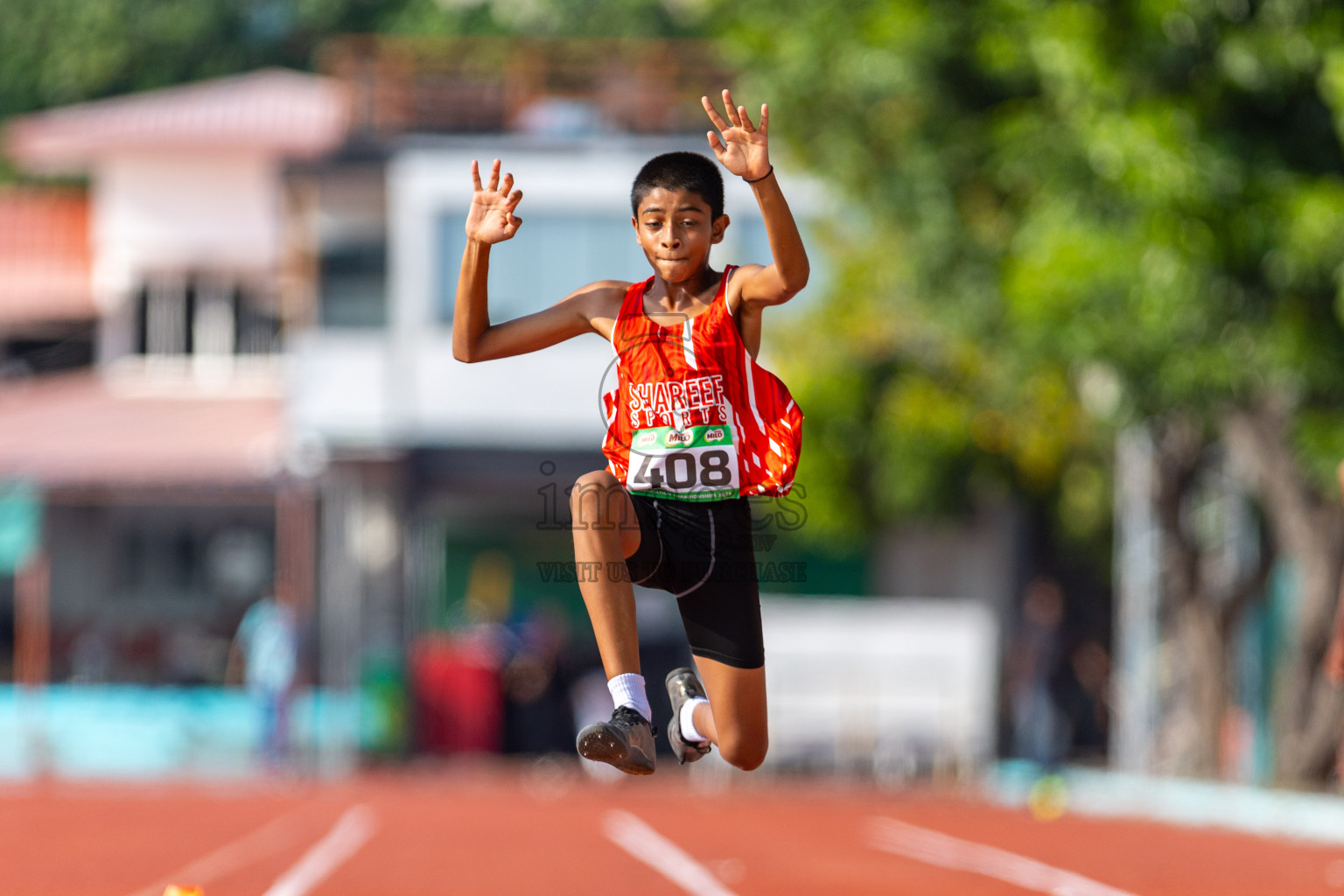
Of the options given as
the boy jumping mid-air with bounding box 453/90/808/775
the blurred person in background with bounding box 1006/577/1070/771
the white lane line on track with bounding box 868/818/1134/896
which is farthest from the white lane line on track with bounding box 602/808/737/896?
the blurred person in background with bounding box 1006/577/1070/771

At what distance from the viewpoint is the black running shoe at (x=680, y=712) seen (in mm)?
6348

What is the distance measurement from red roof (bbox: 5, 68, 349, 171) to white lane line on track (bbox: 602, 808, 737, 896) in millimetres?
18948

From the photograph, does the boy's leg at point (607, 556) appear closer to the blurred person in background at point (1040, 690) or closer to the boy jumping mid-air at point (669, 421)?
the boy jumping mid-air at point (669, 421)

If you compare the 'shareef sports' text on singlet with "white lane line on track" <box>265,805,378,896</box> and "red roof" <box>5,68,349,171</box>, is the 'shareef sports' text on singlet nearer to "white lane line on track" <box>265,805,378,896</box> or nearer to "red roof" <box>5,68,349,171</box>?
"white lane line on track" <box>265,805,378,896</box>

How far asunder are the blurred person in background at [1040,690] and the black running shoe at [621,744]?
18.9 m

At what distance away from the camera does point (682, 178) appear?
5.85 metres

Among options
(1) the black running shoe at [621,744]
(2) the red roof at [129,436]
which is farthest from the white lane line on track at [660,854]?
(2) the red roof at [129,436]

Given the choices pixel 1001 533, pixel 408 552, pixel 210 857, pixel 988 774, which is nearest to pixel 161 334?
pixel 408 552

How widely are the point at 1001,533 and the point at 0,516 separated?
46.2 ft

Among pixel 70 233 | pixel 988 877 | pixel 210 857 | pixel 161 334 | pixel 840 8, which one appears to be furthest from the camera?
pixel 70 233

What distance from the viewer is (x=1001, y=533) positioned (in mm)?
30297

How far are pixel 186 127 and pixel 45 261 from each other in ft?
12.5

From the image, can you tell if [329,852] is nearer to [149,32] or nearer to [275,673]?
[275,673]

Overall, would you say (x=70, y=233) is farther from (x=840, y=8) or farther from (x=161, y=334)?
(x=840, y=8)
